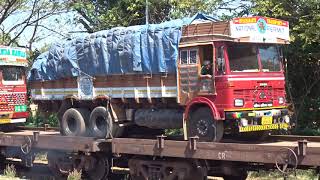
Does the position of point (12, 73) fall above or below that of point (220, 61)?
above

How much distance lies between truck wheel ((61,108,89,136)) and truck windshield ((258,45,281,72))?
4438mm

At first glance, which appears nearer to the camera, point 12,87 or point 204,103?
point 204,103

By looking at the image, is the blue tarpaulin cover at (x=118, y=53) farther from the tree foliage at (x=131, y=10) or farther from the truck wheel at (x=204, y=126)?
the tree foliage at (x=131, y=10)

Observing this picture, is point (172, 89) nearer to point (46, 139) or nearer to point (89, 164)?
point (89, 164)

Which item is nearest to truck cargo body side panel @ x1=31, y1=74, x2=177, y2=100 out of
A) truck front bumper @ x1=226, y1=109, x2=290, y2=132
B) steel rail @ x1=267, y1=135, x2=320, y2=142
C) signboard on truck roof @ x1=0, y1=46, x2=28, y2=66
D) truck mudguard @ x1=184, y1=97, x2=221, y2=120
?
truck mudguard @ x1=184, y1=97, x2=221, y2=120

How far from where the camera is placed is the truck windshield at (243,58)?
9.32 metres

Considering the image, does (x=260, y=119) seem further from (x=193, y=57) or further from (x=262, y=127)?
(x=193, y=57)

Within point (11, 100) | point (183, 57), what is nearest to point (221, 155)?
point (183, 57)

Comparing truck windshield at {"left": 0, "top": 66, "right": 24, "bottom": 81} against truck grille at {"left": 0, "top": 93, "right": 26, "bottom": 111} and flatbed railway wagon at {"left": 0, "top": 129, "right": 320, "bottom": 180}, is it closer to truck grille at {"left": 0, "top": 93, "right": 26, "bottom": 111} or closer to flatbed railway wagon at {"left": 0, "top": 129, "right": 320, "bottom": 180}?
truck grille at {"left": 0, "top": 93, "right": 26, "bottom": 111}

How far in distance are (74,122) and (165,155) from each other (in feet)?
10.9

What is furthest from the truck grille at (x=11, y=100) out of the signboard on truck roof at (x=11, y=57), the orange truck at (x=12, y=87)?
the signboard on truck roof at (x=11, y=57)

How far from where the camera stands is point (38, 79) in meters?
12.6

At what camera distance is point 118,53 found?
10.9 metres

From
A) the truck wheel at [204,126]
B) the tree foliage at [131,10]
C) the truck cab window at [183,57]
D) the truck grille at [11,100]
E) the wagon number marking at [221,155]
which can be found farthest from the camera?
the tree foliage at [131,10]
